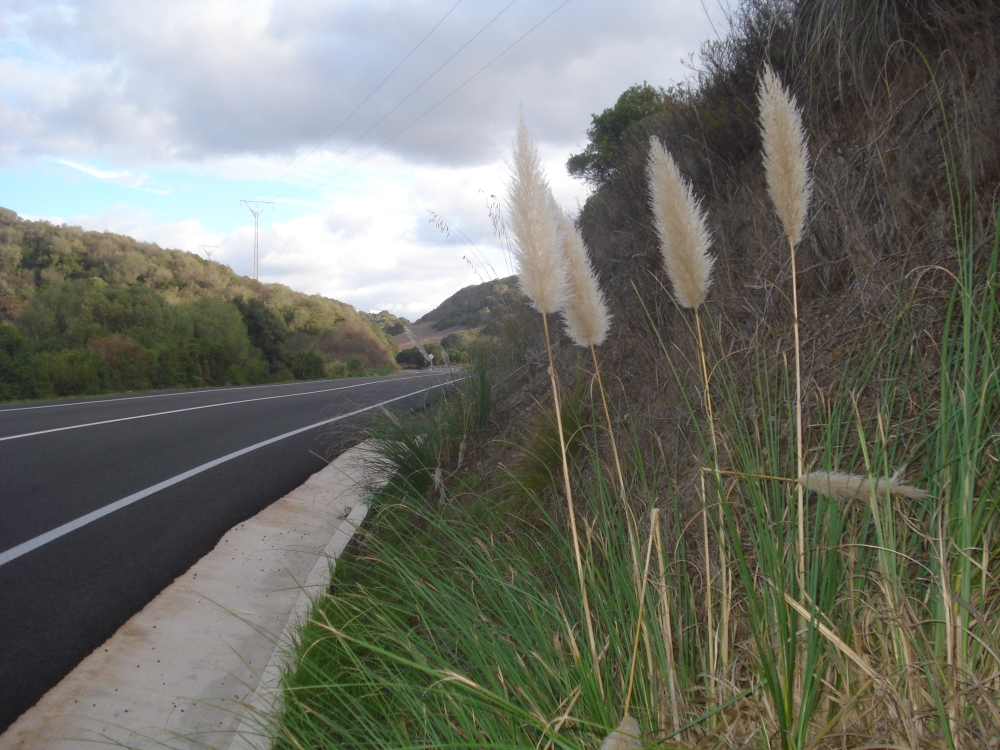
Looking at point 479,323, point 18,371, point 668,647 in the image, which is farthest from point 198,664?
point 18,371

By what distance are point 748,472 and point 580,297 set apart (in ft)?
3.02

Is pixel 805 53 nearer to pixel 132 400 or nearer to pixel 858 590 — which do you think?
pixel 858 590

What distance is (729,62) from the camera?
6348 mm

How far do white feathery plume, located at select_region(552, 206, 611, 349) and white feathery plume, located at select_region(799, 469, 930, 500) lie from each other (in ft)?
3.19

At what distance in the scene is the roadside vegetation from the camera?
1.82 m

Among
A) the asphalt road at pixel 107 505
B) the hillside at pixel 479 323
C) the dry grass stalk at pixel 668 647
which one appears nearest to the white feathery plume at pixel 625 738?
the dry grass stalk at pixel 668 647

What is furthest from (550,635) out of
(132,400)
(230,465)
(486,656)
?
(132,400)

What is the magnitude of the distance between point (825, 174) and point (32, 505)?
719 cm

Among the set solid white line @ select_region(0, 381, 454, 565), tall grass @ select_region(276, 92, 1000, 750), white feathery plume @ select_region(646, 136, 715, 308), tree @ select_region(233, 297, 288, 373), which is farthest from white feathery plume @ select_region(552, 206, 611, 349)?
tree @ select_region(233, 297, 288, 373)

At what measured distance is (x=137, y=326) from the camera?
3048 cm

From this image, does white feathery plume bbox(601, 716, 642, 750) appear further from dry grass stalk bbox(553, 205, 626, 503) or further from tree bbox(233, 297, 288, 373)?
tree bbox(233, 297, 288, 373)

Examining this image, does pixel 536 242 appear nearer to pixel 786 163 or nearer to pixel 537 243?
pixel 537 243

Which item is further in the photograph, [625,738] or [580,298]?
[580,298]

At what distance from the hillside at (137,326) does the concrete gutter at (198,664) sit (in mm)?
18419
